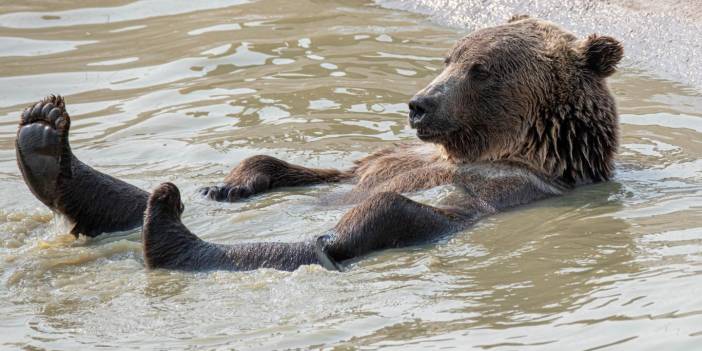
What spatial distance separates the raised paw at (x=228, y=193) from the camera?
26.5 ft

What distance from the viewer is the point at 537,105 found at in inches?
314

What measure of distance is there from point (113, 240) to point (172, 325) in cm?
175

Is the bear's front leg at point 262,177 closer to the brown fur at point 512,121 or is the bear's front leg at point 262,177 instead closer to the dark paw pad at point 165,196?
the brown fur at point 512,121

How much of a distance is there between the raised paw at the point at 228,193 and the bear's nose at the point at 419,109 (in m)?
1.25

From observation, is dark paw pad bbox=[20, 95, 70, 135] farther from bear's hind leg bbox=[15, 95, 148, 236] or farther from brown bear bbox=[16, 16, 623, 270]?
brown bear bbox=[16, 16, 623, 270]

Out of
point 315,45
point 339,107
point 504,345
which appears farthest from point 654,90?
point 504,345

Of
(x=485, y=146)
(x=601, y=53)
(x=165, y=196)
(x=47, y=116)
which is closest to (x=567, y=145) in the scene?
(x=485, y=146)

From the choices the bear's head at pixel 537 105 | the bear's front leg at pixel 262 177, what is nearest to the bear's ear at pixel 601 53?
the bear's head at pixel 537 105

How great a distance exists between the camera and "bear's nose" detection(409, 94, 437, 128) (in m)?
7.61

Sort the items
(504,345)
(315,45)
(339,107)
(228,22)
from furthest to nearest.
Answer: (228,22)
(315,45)
(339,107)
(504,345)

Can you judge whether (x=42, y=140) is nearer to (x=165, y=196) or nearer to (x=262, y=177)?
(x=165, y=196)

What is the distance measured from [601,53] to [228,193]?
261cm

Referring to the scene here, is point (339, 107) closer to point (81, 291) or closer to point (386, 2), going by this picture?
point (386, 2)

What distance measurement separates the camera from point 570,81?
7.92m
